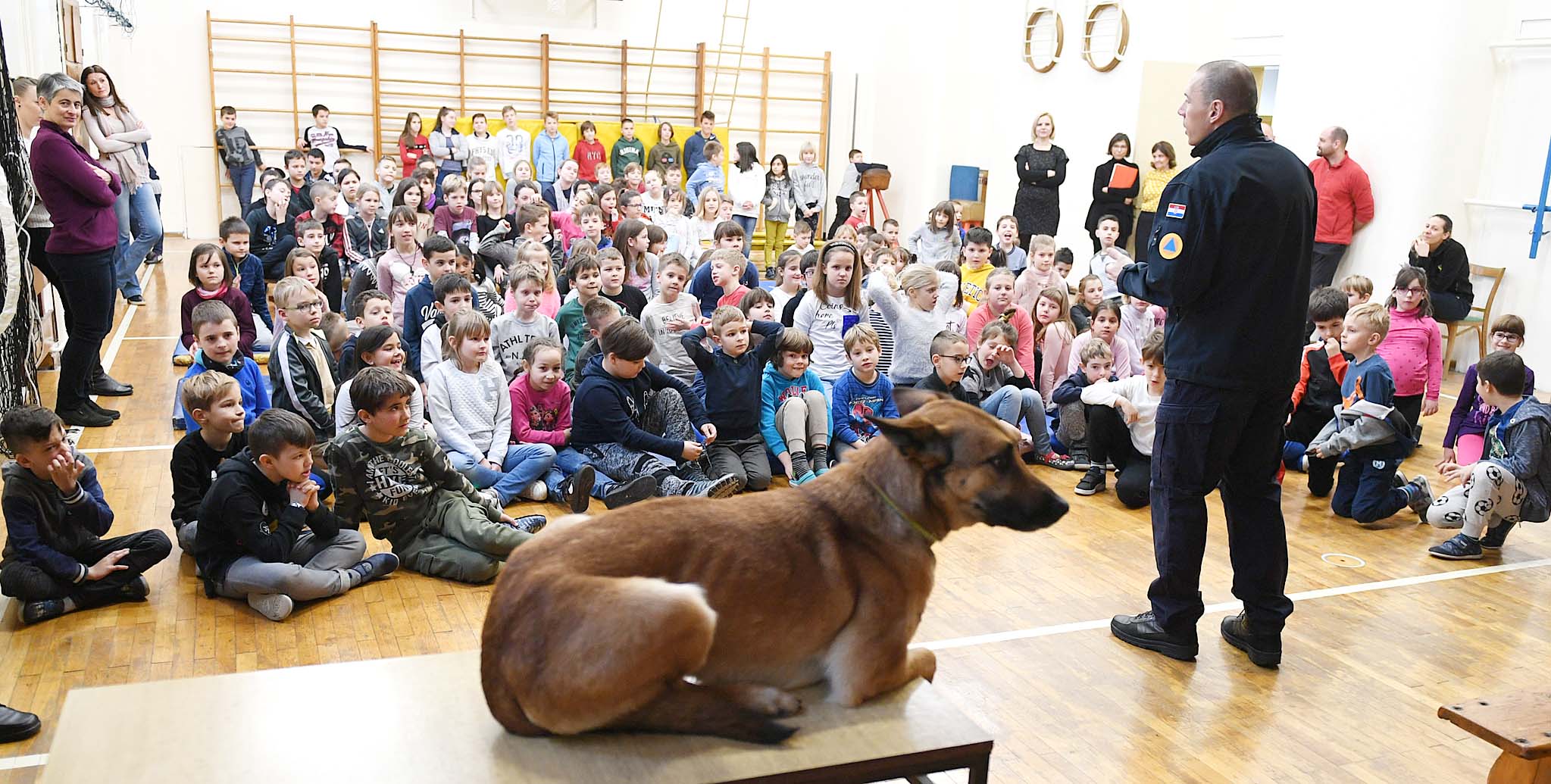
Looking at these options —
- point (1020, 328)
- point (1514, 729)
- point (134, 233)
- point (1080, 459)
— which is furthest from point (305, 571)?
point (134, 233)

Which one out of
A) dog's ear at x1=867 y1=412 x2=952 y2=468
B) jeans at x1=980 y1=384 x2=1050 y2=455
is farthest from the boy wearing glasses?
dog's ear at x1=867 y1=412 x2=952 y2=468

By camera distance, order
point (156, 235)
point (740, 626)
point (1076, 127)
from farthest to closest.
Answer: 1. point (1076, 127)
2. point (156, 235)
3. point (740, 626)

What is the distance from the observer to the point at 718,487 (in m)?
5.14

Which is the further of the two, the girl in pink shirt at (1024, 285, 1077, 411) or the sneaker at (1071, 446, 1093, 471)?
the girl in pink shirt at (1024, 285, 1077, 411)

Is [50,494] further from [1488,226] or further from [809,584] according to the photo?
[1488,226]

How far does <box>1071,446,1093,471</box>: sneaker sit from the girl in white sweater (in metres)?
3.00

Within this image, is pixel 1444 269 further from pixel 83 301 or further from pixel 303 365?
pixel 83 301

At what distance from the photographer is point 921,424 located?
214cm

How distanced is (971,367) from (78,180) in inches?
196

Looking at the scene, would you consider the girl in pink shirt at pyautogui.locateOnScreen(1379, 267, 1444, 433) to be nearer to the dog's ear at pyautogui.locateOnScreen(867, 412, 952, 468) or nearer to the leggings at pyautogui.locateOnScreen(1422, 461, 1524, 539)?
the leggings at pyautogui.locateOnScreen(1422, 461, 1524, 539)

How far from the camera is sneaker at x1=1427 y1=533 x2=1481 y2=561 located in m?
5.10

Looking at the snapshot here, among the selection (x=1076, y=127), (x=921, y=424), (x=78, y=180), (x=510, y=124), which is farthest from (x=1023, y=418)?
(x=510, y=124)

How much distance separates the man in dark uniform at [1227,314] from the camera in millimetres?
3428

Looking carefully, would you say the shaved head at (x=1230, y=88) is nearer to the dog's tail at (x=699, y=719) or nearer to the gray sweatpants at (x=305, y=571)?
the dog's tail at (x=699, y=719)
